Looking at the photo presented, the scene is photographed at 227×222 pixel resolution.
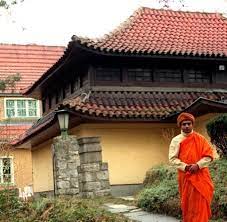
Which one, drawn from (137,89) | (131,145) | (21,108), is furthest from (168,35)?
(21,108)

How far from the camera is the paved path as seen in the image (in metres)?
9.64

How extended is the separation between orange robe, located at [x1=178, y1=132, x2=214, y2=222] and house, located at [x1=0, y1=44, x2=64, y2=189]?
15256mm

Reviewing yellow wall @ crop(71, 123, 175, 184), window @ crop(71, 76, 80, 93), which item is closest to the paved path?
yellow wall @ crop(71, 123, 175, 184)

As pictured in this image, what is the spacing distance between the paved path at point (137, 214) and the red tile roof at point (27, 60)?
17105 millimetres

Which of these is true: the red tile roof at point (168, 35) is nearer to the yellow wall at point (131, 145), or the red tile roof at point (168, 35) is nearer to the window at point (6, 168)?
the yellow wall at point (131, 145)

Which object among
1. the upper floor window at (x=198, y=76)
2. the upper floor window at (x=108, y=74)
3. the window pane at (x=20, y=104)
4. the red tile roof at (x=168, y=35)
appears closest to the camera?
the red tile roof at (x=168, y=35)

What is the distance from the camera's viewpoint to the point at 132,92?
54.6 ft

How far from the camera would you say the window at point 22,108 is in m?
27.1

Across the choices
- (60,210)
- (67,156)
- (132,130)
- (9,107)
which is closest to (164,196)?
(60,210)

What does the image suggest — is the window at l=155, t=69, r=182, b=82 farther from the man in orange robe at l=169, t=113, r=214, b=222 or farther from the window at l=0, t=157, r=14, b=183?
the man in orange robe at l=169, t=113, r=214, b=222

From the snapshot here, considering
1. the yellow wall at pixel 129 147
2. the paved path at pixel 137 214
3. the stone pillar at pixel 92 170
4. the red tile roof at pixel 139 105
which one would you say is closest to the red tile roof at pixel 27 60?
the red tile roof at pixel 139 105

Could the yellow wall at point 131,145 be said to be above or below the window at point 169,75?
below

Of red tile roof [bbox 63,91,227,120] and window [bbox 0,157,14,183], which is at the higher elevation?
red tile roof [bbox 63,91,227,120]

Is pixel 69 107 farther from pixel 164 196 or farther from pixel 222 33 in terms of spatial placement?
pixel 222 33
